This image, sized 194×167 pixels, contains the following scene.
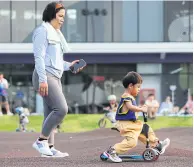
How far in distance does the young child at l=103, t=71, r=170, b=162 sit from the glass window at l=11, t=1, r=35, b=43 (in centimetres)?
2845

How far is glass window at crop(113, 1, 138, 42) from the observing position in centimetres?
3572

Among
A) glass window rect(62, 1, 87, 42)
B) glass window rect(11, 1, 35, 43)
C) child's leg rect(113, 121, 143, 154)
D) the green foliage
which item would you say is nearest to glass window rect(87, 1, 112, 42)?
glass window rect(62, 1, 87, 42)

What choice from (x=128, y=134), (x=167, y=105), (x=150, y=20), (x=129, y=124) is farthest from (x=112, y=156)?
(x=150, y=20)

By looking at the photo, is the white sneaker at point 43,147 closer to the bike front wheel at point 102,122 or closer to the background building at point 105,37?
the bike front wheel at point 102,122

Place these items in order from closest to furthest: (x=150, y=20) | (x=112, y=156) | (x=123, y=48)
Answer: (x=112, y=156) < (x=123, y=48) < (x=150, y=20)

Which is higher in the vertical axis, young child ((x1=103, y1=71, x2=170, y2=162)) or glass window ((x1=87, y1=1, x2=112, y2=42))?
glass window ((x1=87, y1=1, x2=112, y2=42))

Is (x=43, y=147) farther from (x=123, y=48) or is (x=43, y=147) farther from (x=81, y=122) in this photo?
(x=123, y=48)

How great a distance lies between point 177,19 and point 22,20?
8.63 m

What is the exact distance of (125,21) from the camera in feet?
117

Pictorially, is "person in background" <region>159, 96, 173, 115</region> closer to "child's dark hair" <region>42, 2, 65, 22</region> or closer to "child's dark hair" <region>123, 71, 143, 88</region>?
"child's dark hair" <region>123, 71, 143, 88</region>

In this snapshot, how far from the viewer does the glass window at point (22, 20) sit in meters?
35.5

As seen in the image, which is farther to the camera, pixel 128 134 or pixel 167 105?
pixel 167 105

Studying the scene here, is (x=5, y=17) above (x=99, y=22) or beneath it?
above

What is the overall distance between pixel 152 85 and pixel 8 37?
8578mm
